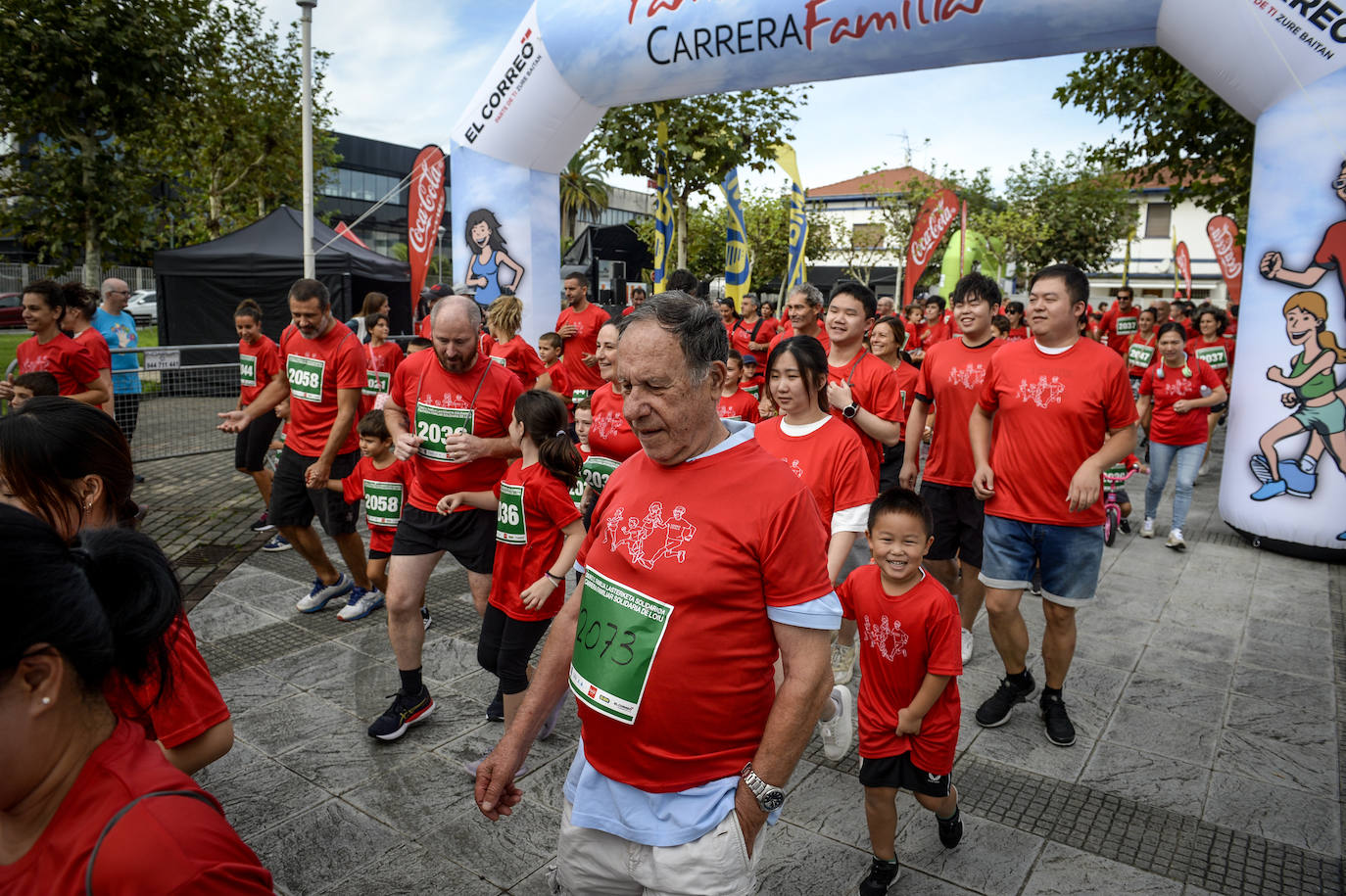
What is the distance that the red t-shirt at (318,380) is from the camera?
5.48 metres

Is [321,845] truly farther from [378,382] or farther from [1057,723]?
[378,382]

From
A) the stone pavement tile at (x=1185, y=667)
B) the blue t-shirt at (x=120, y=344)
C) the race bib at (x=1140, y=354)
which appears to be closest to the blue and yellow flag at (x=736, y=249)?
the race bib at (x=1140, y=354)

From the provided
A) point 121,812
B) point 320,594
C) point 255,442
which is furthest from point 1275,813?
point 255,442

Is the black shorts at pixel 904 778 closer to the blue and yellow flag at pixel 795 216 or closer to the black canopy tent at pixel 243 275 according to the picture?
the blue and yellow flag at pixel 795 216

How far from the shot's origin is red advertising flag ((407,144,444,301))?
9.91 metres

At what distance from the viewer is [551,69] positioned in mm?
8492

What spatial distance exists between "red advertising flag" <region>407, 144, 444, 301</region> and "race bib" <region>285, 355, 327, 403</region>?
4.43 m

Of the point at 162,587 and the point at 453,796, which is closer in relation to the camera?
the point at 162,587

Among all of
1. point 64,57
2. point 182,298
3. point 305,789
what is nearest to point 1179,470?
point 305,789

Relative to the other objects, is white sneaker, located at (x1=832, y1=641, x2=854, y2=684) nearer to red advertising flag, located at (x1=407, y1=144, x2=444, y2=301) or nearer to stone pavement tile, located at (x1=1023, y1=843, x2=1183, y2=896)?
stone pavement tile, located at (x1=1023, y1=843, x2=1183, y2=896)

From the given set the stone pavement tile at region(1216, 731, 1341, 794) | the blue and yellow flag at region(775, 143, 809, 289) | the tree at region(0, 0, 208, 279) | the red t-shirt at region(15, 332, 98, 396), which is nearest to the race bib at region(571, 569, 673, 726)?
the stone pavement tile at region(1216, 731, 1341, 794)

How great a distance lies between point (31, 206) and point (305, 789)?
14947mm

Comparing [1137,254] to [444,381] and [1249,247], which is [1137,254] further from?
[444,381]

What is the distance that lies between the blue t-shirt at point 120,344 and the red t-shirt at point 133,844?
9.47 m
